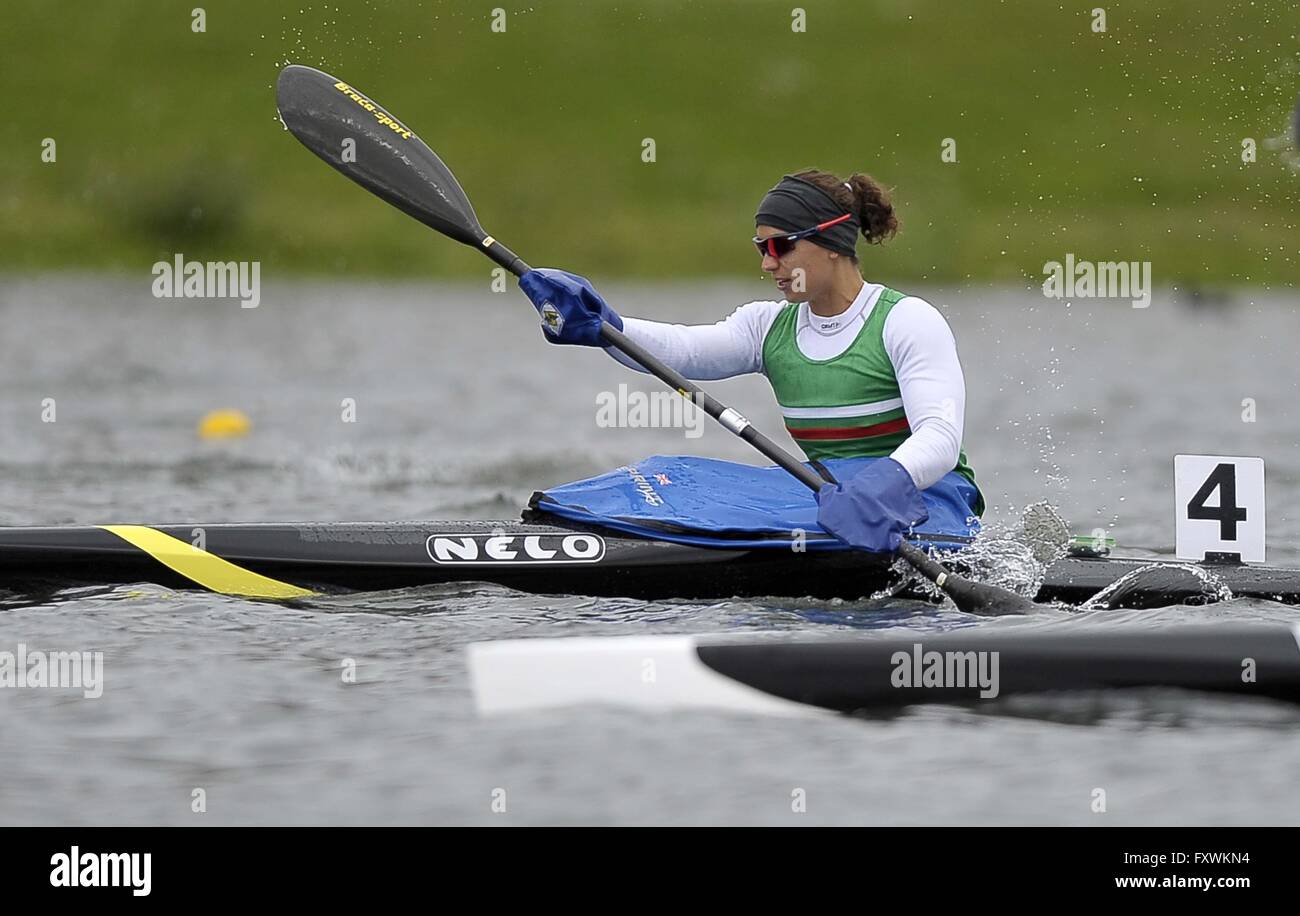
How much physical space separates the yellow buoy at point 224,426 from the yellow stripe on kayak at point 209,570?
23.7ft

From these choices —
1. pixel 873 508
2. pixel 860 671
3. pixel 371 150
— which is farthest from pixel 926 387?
pixel 371 150

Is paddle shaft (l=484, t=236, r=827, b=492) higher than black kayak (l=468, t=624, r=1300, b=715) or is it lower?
higher

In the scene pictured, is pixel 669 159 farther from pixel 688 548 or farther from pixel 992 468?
pixel 688 548

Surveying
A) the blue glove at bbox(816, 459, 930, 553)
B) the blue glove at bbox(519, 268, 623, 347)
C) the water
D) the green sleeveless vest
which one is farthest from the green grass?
the blue glove at bbox(816, 459, 930, 553)

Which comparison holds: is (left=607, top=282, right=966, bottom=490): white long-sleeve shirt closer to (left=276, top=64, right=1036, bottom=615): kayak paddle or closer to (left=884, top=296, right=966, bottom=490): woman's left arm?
(left=884, top=296, right=966, bottom=490): woman's left arm

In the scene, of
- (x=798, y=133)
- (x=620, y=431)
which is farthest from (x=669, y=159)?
(x=620, y=431)

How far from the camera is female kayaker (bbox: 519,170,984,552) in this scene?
19.5 ft

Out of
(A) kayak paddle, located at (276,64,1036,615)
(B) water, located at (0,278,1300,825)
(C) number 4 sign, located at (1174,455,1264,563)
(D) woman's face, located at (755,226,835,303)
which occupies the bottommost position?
(B) water, located at (0,278,1300,825)

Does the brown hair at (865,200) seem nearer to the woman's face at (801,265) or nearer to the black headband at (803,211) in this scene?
the black headband at (803,211)

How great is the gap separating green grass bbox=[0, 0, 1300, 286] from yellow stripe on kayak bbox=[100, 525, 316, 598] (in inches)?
1138

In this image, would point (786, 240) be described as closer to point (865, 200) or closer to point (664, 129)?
point (865, 200)

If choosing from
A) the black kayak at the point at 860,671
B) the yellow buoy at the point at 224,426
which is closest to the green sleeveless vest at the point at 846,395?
the black kayak at the point at 860,671
